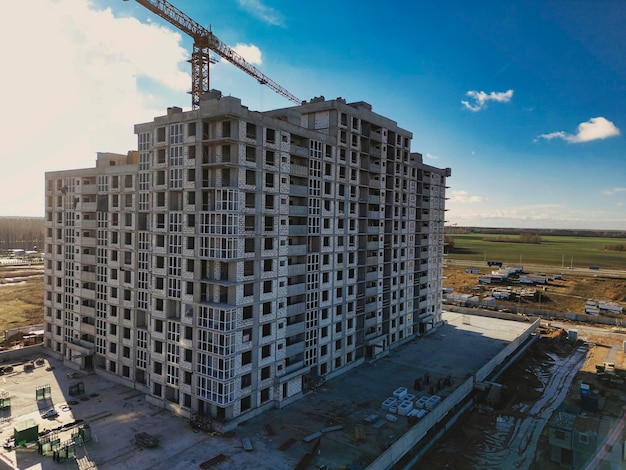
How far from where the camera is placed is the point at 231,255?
40.9 meters

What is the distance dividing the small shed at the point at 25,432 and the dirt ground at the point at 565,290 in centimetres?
10776

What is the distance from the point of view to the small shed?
36781mm

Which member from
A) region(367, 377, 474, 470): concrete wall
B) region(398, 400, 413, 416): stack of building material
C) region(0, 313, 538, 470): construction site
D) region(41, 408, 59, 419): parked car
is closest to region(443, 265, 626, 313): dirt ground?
region(0, 313, 538, 470): construction site

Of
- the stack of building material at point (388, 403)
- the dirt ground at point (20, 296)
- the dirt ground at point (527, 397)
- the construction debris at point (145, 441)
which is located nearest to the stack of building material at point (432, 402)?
the dirt ground at point (527, 397)

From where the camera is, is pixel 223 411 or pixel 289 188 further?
pixel 289 188

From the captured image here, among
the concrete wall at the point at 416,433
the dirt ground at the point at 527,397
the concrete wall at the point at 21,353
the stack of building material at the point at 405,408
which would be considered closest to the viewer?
the concrete wall at the point at 416,433

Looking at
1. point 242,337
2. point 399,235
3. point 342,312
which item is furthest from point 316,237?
point 399,235

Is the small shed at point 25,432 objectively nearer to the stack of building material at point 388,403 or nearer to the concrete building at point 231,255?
the concrete building at point 231,255

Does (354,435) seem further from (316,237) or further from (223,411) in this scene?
(316,237)

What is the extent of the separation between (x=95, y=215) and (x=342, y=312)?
39.4 meters

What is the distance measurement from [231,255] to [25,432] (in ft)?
82.7

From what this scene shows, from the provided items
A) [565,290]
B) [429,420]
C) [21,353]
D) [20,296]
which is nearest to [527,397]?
[429,420]

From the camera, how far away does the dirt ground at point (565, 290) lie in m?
117

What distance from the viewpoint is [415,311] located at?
253 feet
